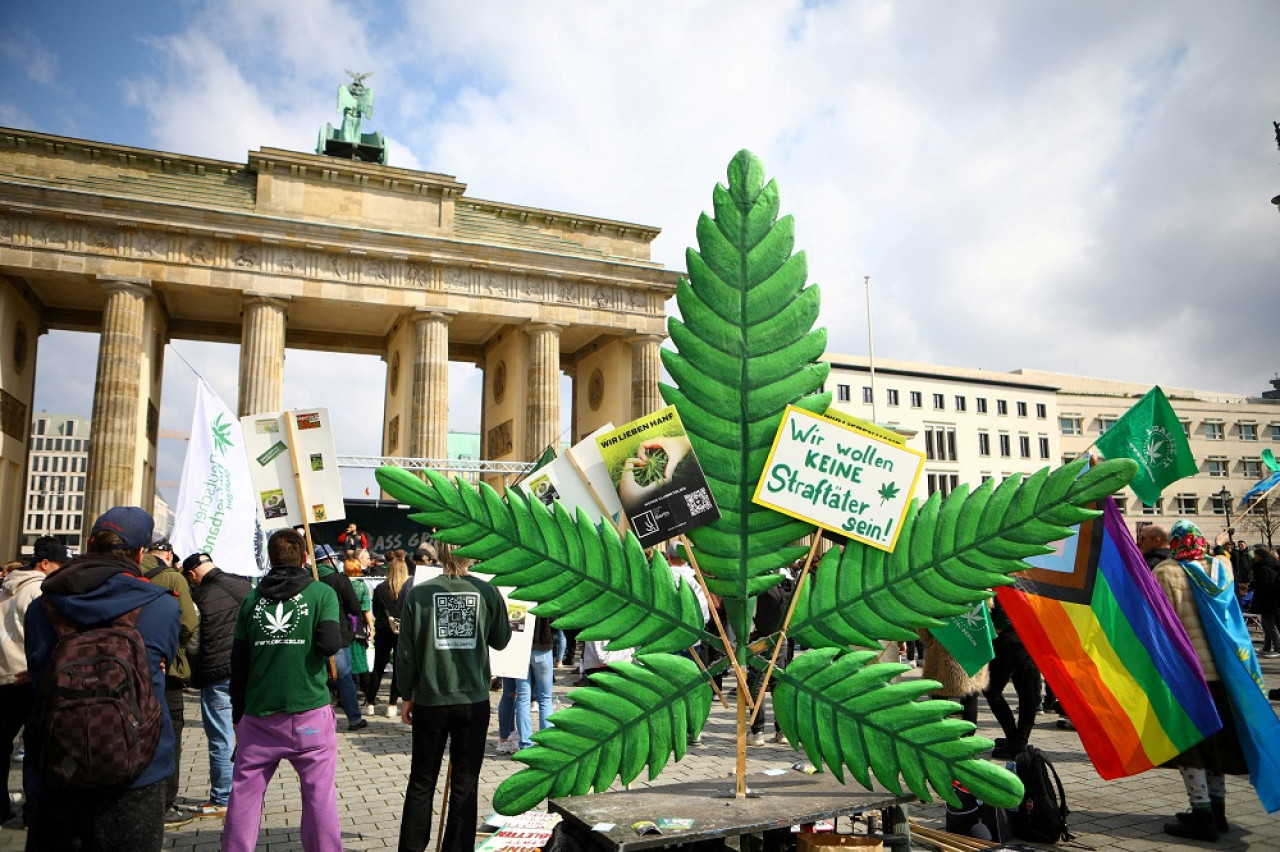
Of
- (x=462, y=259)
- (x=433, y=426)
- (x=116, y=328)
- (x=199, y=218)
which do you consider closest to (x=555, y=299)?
(x=462, y=259)

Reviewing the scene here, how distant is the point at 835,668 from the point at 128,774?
261 centimetres

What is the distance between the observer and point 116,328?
2605 centimetres

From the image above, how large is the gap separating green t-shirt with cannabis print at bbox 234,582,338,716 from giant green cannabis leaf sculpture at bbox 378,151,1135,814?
215 cm

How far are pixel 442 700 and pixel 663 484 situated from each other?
248 cm

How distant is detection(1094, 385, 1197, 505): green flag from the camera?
22.8 ft

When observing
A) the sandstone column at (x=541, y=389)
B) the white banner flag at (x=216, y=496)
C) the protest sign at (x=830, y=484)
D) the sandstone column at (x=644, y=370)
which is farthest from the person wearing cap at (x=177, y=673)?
the sandstone column at (x=644, y=370)

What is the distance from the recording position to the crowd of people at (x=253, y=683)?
3.08 m

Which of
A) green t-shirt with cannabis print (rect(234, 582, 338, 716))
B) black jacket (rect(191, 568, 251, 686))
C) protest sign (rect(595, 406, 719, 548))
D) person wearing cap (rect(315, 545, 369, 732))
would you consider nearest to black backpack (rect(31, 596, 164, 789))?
green t-shirt with cannabis print (rect(234, 582, 338, 716))

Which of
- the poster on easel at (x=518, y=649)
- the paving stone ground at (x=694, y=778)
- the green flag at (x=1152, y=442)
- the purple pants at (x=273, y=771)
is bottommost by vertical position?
the paving stone ground at (x=694, y=778)

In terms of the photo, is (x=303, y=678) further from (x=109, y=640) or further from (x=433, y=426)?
(x=433, y=426)

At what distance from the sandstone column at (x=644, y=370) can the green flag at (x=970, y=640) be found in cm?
2557

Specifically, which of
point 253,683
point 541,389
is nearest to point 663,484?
point 253,683

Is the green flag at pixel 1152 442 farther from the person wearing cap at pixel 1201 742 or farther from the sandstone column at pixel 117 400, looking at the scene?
the sandstone column at pixel 117 400

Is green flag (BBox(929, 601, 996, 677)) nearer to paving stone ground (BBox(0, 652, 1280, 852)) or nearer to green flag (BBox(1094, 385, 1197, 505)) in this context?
paving stone ground (BBox(0, 652, 1280, 852))
